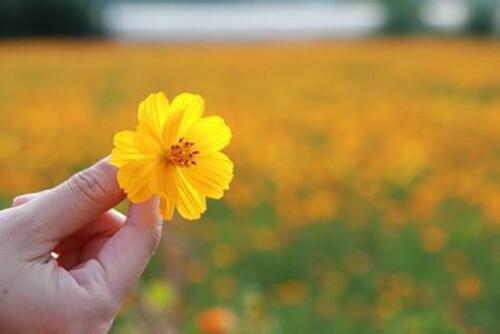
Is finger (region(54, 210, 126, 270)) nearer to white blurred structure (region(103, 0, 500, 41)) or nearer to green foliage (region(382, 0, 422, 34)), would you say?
green foliage (region(382, 0, 422, 34))

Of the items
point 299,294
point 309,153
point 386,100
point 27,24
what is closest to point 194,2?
point 27,24

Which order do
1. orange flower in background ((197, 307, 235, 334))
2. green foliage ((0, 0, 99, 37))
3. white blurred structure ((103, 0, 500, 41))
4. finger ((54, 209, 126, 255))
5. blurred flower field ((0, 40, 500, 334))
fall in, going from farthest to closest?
white blurred structure ((103, 0, 500, 41)) < green foliage ((0, 0, 99, 37)) < blurred flower field ((0, 40, 500, 334)) < orange flower in background ((197, 307, 235, 334)) < finger ((54, 209, 126, 255))

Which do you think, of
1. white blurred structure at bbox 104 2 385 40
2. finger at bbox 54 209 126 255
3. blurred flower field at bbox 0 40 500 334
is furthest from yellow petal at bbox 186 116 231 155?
white blurred structure at bbox 104 2 385 40

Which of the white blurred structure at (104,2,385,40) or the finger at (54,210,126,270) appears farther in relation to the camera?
the white blurred structure at (104,2,385,40)

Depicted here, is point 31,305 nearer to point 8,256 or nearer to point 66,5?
point 8,256

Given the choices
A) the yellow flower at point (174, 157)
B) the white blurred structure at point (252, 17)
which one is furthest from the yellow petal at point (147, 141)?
the white blurred structure at point (252, 17)

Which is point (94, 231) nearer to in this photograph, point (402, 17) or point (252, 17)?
point (402, 17)

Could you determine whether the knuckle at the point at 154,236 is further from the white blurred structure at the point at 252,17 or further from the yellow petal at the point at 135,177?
the white blurred structure at the point at 252,17
